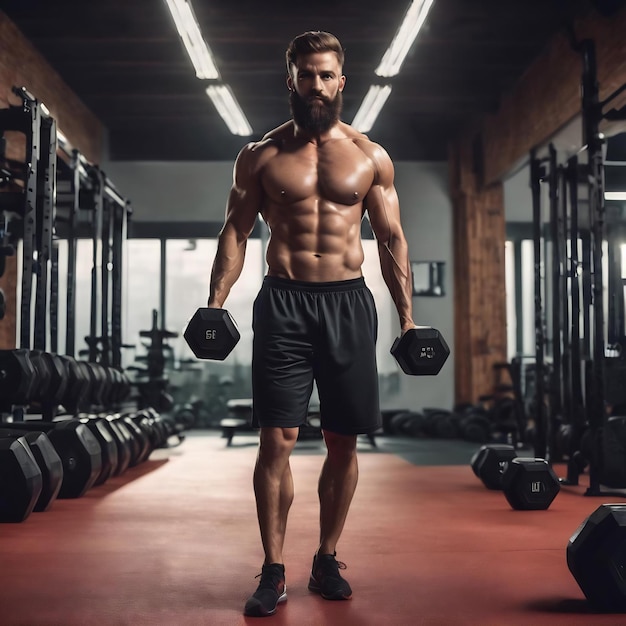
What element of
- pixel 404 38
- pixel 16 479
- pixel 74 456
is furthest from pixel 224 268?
pixel 404 38

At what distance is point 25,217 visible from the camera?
14.2ft

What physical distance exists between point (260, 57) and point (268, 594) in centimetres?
598

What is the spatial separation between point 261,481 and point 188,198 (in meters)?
8.11

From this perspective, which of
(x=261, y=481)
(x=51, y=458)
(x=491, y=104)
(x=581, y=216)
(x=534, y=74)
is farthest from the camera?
(x=491, y=104)

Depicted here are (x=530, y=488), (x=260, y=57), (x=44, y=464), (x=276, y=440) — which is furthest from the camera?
(x=260, y=57)

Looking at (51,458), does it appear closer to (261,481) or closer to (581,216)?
(261,481)

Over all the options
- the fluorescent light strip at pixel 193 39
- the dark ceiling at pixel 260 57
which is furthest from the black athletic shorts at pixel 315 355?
the dark ceiling at pixel 260 57

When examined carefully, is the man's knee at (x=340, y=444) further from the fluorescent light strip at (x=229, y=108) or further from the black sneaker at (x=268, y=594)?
the fluorescent light strip at (x=229, y=108)

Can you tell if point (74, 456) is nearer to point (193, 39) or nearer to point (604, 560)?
point (604, 560)

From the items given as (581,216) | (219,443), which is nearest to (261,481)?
(581,216)

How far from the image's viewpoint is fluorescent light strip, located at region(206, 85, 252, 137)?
298 inches

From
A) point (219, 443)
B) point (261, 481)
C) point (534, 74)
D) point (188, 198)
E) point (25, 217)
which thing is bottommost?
point (219, 443)

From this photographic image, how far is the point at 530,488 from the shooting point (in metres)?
3.67

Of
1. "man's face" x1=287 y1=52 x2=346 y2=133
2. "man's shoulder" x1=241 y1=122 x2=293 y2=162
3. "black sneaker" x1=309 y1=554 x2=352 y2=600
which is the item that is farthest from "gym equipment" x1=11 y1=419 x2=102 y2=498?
"man's face" x1=287 y1=52 x2=346 y2=133
